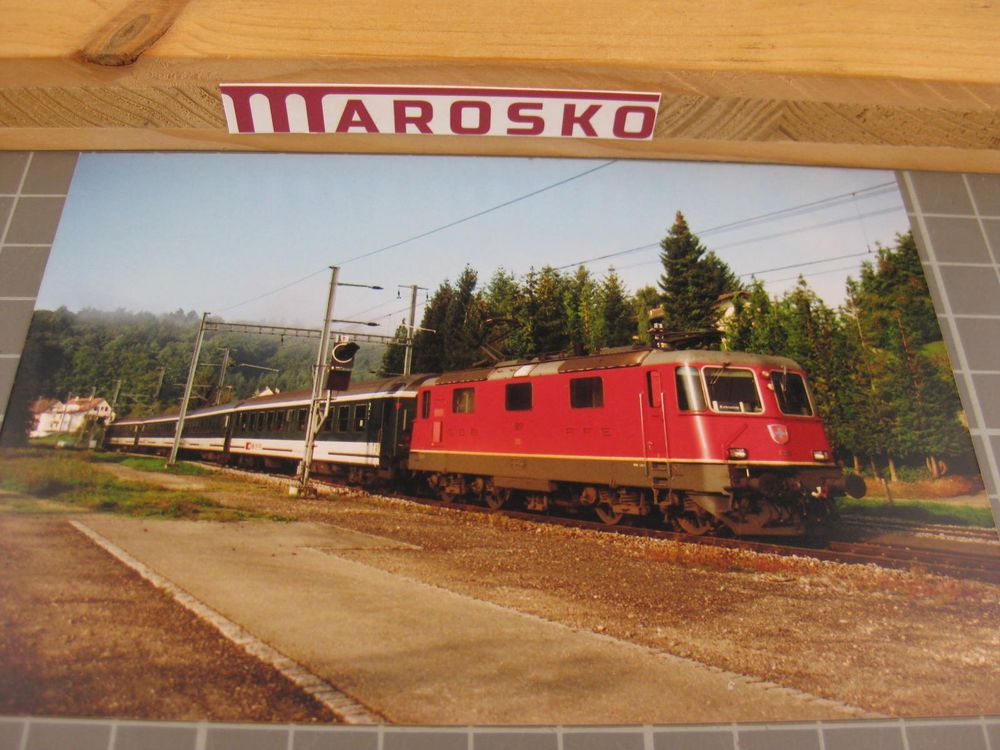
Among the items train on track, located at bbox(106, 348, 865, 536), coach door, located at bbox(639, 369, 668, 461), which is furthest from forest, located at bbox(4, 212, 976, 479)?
coach door, located at bbox(639, 369, 668, 461)

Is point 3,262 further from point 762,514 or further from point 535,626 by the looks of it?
point 762,514

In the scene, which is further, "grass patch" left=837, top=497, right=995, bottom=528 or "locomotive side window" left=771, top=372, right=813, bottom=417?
"locomotive side window" left=771, top=372, right=813, bottom=417

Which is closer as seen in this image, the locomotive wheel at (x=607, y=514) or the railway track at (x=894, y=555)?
the railway track at (x=894, y=555)

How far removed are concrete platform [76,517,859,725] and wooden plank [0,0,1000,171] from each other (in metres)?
1.76

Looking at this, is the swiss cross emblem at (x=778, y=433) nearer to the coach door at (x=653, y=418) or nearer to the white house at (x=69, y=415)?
the coach door at (x=653, y=418)

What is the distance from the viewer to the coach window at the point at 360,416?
120 inches

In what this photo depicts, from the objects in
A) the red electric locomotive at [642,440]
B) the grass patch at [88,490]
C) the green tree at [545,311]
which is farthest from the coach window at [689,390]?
the grass patch at [88,490]

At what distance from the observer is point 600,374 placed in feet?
13.3

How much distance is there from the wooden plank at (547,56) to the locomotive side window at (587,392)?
209 centimetres

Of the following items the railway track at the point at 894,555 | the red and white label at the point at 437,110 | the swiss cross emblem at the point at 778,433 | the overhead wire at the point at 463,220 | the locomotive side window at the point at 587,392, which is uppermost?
the red and white label at the point at 437,110

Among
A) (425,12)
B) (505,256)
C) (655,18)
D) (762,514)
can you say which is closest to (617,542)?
(762,514)

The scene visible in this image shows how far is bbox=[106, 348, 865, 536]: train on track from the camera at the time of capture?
2488 millimetres

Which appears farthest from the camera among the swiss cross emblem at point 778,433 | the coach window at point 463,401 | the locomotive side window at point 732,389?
the coach window at point 463,401

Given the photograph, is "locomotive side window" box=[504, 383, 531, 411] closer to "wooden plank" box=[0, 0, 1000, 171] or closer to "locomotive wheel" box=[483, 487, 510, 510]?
"locomotive wheel" box=[483, 487, 510, 510]
